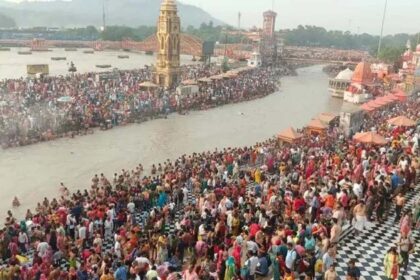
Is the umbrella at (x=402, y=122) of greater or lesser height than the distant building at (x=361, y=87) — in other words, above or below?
above

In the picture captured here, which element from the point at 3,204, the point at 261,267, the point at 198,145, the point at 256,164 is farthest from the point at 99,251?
the point at 198,145

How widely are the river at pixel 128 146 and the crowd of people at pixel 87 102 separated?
0.83 meters

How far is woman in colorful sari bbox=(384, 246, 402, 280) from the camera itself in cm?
823

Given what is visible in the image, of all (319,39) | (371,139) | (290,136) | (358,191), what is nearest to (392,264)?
(358,191)

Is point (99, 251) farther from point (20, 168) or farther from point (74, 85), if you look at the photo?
point (74, 85)

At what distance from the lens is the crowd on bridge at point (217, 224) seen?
8.41m

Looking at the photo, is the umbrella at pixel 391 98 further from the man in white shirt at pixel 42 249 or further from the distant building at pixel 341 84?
the man in white shirt at pixel 42 249

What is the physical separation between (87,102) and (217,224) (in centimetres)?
2033

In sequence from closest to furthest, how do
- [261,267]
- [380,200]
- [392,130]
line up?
[261,267], [380,200], [392,130]

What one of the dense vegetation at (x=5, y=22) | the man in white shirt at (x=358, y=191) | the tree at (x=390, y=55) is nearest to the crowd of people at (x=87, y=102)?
the man in white shirt at (x=358, y=191)

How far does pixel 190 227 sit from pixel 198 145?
13.5 metres

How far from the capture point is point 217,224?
9852 mm

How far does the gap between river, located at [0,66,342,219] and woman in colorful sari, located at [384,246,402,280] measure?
35.6ft

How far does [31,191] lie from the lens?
16.2 meters
